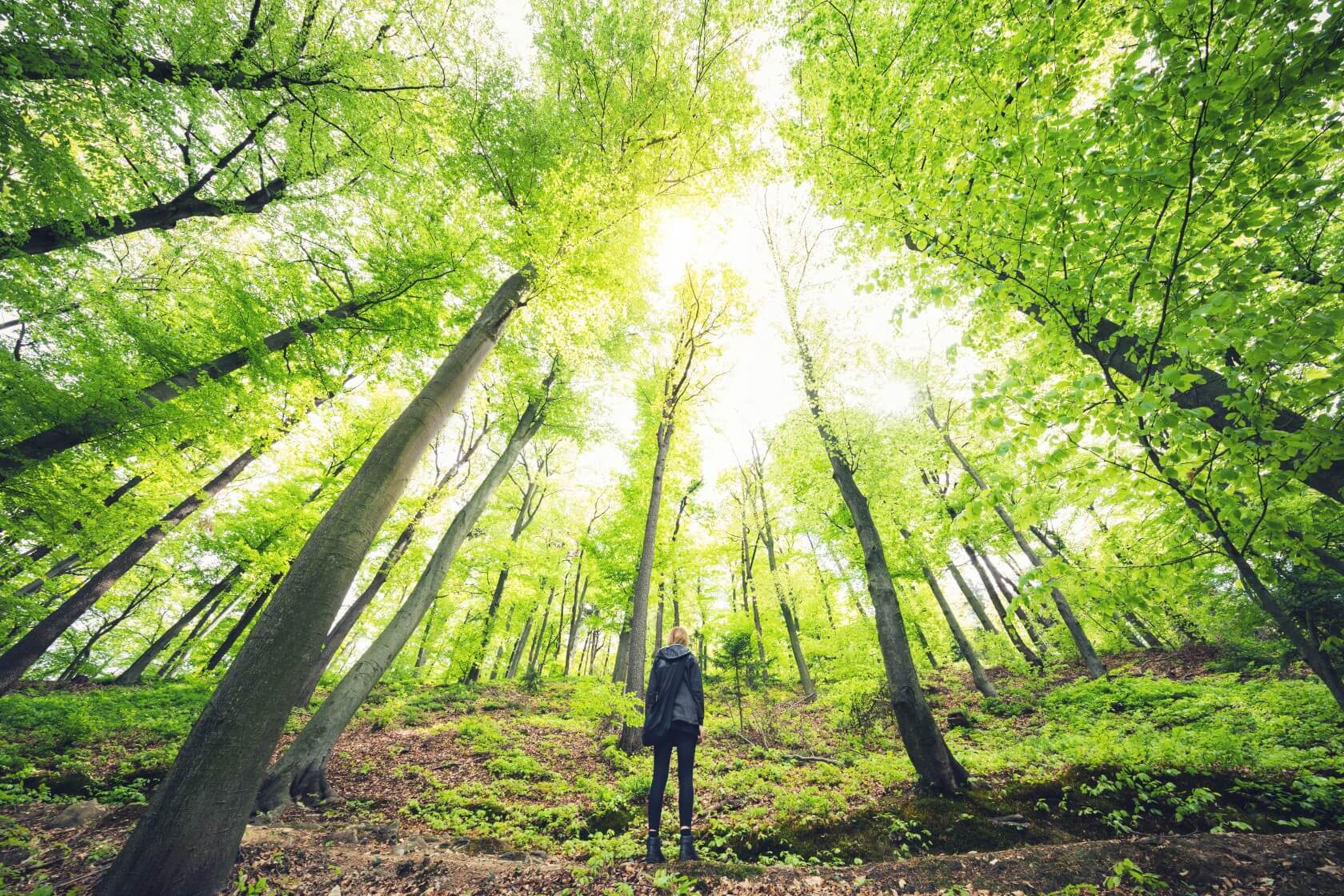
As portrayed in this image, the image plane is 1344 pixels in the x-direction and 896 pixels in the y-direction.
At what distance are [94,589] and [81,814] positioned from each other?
9.65 metres

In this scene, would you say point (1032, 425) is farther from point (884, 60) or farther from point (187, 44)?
point (187, 44)

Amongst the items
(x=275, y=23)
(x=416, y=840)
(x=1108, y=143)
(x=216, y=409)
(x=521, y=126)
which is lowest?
(x=416, y=840)

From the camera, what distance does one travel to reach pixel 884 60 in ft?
16.6

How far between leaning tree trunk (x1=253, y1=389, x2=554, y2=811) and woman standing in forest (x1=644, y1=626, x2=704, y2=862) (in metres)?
4.18

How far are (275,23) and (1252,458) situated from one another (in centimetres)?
1029

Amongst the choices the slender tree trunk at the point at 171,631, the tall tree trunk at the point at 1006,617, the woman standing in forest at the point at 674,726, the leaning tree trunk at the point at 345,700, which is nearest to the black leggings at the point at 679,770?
the woman standing in forest at the point at 674,726

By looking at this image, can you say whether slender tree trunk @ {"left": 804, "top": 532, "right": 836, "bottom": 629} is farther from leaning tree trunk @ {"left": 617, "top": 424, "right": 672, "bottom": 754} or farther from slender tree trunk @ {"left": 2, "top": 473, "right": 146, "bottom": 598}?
slender tree trunk @ {"left": 2, "top": 473, "right": 146, "bottom": 598}

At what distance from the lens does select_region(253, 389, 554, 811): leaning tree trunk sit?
5582 mm

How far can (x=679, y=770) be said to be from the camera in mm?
4039

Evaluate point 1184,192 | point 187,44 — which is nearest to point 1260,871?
point 1184,192

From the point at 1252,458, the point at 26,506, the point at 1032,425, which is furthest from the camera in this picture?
the point at 26,506

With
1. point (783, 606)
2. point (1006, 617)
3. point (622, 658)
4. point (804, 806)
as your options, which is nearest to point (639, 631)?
point (804, 806)

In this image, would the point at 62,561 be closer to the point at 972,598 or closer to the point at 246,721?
the point at 246,721

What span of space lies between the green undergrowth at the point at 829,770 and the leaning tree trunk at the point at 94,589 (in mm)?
1068
